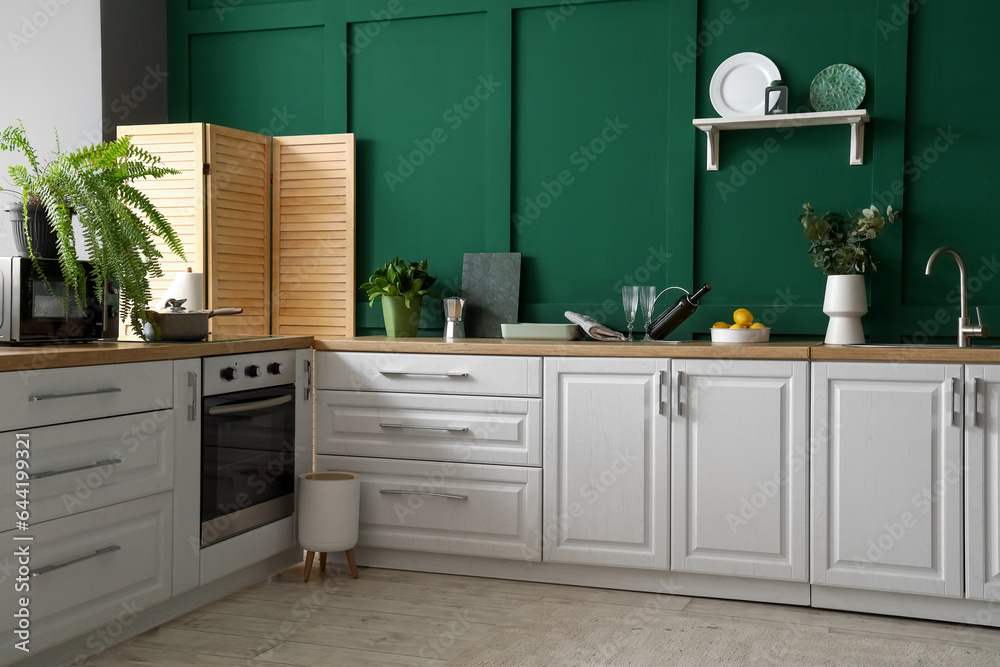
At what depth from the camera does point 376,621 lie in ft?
9.19

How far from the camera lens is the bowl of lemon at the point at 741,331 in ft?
10.6

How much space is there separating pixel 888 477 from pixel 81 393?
2.26 m

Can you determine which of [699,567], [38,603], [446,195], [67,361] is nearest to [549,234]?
[446,195]

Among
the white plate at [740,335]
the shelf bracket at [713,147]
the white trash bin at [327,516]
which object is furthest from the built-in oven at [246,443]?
the shelf bracket at [713,147]

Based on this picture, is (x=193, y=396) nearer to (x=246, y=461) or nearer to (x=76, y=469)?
(x=246, y=461)

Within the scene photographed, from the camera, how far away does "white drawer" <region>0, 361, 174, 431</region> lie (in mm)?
2172

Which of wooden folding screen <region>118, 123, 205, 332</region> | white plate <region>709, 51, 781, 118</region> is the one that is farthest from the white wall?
white plate <region>709, 51, 781, 118</region>

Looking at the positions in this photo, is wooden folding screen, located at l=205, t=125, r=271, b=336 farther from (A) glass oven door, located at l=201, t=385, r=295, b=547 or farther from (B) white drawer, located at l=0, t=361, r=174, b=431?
(B) white drawer, located at l=0, t=361, r=174, b=431

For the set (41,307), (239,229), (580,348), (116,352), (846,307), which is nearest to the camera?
(116,352)

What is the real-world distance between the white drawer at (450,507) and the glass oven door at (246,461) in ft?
0.75

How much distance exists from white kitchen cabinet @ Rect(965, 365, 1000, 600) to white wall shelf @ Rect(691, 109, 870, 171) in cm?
98

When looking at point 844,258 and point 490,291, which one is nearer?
point 844,258

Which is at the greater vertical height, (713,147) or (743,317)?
(713,147)

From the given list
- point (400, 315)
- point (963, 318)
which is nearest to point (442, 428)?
point (400, 315)
